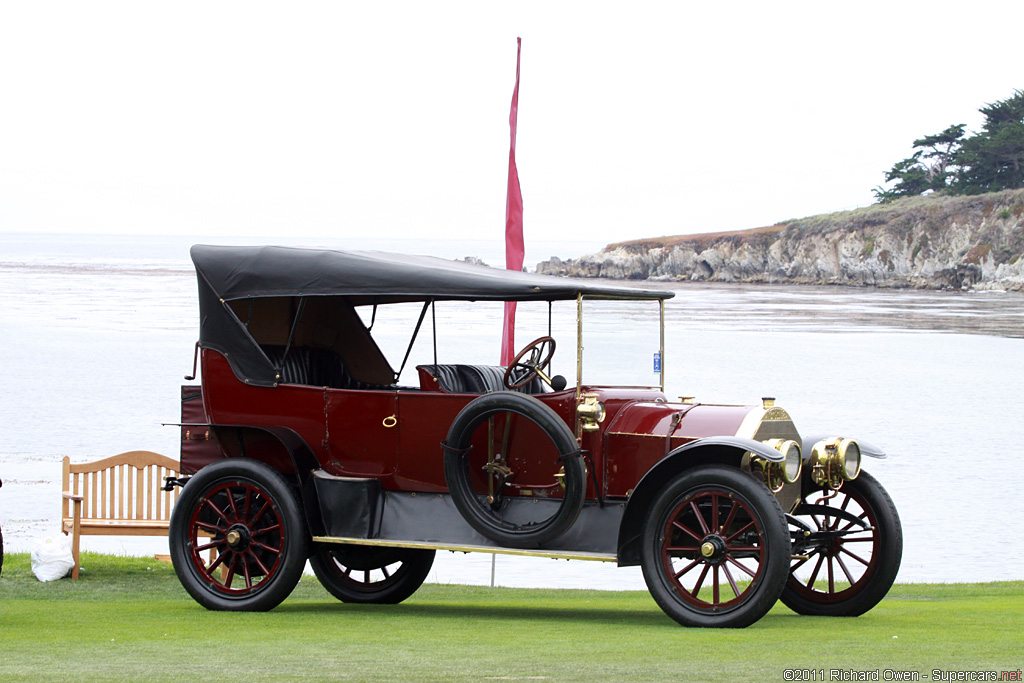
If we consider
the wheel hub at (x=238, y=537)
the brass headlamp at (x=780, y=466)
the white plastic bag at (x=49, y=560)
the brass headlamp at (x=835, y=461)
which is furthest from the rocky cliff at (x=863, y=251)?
the wheel hub at (x=238, y=537)

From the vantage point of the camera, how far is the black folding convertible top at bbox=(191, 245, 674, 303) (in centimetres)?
749

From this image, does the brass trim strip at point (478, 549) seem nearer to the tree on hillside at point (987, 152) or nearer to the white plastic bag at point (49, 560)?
the white plastic bag at point (49, 560)

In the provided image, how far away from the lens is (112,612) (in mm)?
7980

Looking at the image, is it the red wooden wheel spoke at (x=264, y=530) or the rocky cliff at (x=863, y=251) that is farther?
the rocky cliff at (x=863, y=251)

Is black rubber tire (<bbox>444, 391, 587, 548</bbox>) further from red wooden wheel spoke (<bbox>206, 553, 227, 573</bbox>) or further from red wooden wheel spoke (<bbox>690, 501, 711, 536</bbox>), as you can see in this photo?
red wooden wheel spoke (<bbox>206, 553, 227, 573</bbox>)

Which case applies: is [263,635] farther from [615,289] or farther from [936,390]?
[936,390]

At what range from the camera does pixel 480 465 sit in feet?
25.0

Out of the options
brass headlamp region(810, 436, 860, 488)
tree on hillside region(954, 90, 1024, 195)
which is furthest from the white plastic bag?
tree on hillside region(954, 90, 1024, 195)

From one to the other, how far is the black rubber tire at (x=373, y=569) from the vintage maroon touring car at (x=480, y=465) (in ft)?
0.22

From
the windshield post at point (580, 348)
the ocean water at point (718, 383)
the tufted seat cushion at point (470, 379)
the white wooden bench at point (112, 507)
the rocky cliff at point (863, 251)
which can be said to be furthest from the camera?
the rocky cliff at point (863, 251)

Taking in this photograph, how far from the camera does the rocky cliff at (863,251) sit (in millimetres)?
93438

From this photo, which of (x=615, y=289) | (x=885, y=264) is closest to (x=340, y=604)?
(x=615, y=289)

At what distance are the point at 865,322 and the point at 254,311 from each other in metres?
61.1

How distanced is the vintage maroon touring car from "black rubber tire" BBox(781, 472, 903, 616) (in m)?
0.01
